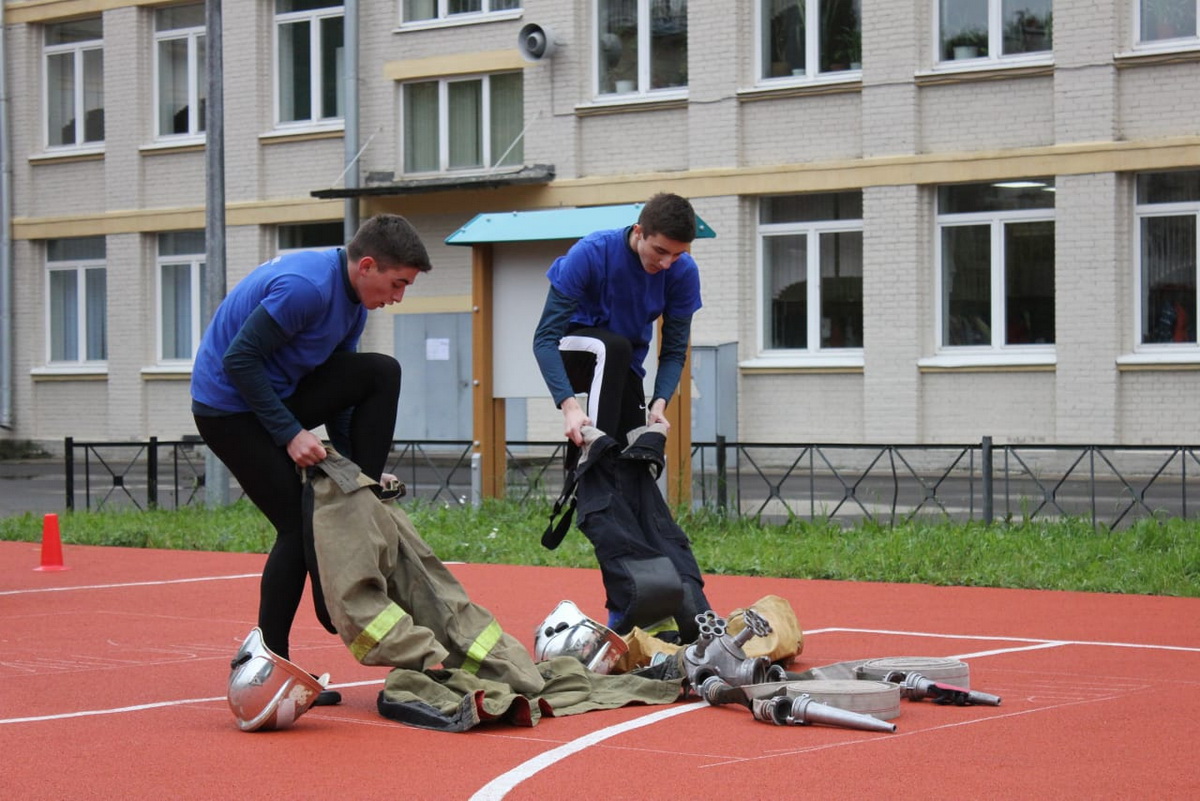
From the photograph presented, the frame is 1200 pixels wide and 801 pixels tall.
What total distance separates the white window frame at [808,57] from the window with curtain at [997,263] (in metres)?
2.17

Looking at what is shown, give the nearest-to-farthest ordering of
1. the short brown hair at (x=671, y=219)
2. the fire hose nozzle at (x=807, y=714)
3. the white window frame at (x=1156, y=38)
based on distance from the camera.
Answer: the fire hose nozzle at (x=807, y=714) → the short brown hair at (x=671, y=219) → the white window frame at (x=1156, y=38)

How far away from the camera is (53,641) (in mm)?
8258

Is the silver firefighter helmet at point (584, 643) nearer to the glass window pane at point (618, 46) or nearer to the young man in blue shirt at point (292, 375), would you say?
the young man in blue shirt at point (292, 375)

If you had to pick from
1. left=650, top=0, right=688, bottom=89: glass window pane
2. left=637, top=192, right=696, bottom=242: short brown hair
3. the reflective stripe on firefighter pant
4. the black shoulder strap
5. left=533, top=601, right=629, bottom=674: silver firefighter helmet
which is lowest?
left=533, top=601, right=629, bottom=674: silver firefighter helmet

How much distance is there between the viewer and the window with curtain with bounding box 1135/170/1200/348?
20922 millimetres

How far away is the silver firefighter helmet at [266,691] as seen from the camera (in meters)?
5.57

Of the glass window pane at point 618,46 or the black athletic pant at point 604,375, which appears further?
the glass window pane at point 618,46

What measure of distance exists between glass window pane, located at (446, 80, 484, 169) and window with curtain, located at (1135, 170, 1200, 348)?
33.8 feet

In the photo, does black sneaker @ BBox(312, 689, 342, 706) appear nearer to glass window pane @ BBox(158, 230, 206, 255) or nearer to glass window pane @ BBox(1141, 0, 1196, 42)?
glass window pane @ BBox(1141, 0, 1196, 42)

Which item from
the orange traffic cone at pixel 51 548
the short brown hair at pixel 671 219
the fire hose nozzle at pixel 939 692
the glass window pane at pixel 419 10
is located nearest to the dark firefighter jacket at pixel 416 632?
the fire hose nozzle at pixel 939 692

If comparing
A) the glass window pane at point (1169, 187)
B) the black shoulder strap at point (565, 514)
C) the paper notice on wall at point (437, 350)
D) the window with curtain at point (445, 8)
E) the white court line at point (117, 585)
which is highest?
the window with curtain at point (445, 8)

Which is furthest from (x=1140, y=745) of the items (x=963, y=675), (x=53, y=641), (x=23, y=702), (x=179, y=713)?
(x=53, y=641)

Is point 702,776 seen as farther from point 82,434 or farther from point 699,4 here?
point 82,434

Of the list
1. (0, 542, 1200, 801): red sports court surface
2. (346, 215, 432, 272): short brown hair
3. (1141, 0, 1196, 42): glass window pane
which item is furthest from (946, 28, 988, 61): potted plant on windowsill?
(346, 215, 432, 272): short brown hair
